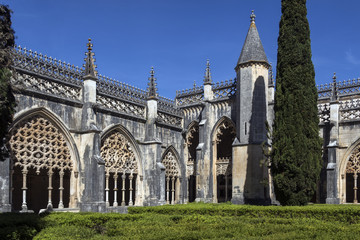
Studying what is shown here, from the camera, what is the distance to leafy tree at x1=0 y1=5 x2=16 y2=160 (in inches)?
345

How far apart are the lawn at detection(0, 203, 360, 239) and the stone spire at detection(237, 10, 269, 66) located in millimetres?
10008

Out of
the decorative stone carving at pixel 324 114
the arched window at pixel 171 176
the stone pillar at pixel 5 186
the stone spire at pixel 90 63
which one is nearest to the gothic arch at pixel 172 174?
the arched window at pixel 171 176

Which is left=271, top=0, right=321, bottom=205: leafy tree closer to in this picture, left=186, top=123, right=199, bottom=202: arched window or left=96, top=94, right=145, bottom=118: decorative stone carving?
left=96, top=94, right=145, bottom=118: decorative stone carving

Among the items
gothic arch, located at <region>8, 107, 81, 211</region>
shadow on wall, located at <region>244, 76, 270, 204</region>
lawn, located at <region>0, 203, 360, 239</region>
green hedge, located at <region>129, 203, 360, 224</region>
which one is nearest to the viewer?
lawn, located at <region>0, 203, 360, 239</region>

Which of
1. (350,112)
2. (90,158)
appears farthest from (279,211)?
(350,112)

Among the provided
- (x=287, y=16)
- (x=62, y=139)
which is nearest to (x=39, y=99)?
(x=62, y=139)

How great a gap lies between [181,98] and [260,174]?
812 cm

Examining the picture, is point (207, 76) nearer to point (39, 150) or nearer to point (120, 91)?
point (120, 91)

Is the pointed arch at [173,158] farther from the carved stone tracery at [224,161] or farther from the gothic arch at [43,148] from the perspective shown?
the gothic arch at [43,148]

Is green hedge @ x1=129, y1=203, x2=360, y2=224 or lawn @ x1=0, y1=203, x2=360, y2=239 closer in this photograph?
lawn @ x1=0, y1=203, x2=360, y2=239

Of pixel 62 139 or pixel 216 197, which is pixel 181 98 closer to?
pixel 216 197

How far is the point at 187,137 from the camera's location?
25.4 metres

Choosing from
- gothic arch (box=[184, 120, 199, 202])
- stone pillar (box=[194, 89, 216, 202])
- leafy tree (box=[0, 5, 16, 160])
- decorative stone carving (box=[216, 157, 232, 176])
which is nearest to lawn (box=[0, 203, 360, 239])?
leafy tree (box=[0, 5, 16, 160])

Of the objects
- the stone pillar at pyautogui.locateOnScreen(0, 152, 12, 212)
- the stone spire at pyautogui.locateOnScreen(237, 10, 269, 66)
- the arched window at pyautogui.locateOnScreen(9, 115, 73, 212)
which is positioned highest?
the stone spire at pyautogui.locateOnScreen(237, 10, 269, 66)
